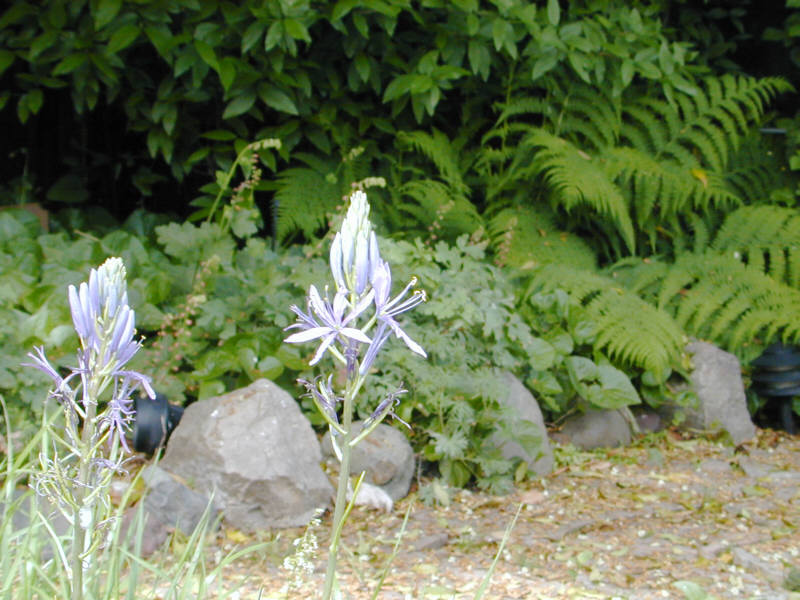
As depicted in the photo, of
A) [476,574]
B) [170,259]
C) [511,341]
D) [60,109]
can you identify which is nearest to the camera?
[476,574]

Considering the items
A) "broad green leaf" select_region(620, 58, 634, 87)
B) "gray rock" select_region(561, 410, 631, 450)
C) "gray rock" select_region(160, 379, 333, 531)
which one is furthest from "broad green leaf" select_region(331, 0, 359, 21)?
"gray rock" select_region(561, 410, 631, 450)

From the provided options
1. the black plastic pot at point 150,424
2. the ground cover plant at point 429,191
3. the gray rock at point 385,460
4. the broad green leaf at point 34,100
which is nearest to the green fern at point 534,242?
the ground cover plant at point 429,191

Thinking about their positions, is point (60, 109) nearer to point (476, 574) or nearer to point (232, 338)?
point (232, 338)

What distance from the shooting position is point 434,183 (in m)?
4.49

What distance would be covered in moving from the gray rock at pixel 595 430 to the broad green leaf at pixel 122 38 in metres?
2.53

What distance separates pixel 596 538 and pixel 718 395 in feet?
5.47

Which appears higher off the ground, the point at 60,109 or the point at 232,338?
the point at 60,109

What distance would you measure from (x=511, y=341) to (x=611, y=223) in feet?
4.98

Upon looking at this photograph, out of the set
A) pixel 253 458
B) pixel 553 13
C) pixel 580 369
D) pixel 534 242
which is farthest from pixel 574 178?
pixel 253 458

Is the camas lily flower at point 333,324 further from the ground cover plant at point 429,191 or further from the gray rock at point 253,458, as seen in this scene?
the ground cover plant at point 429,191

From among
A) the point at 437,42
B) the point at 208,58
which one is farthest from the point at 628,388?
the point at 208,58

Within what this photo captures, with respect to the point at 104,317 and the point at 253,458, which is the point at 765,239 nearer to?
the point at 253,458

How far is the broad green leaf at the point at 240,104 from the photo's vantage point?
4188 mm

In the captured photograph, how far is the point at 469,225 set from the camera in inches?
174
